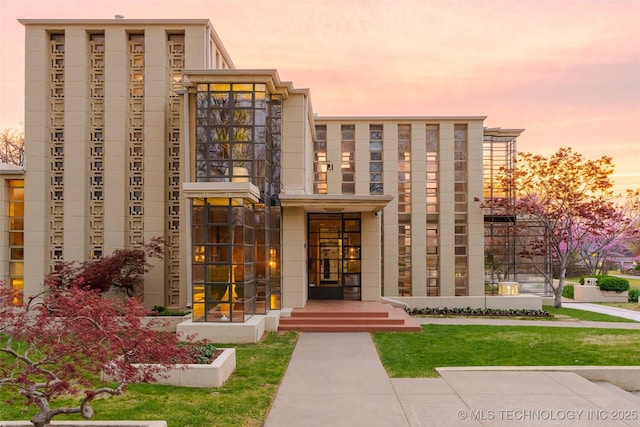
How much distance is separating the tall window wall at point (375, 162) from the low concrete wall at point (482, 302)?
5.33 metres

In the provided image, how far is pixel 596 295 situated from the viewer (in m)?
21.9

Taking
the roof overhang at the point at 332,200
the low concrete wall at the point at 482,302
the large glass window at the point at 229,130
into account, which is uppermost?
the large glass window at the point at 229,130

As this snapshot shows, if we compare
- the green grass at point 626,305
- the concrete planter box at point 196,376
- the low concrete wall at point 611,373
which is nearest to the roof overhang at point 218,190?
the concrete planter box at point 196,376

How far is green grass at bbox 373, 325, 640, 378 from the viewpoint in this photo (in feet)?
30.0

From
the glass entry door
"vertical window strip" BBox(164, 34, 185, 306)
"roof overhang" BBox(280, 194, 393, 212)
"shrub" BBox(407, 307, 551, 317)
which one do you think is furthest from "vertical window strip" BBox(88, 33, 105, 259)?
"shrub" BBox(407, 307, 551, 317)

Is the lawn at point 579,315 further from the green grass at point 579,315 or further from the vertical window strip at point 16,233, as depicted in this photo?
the vertical window strip at point 16,233

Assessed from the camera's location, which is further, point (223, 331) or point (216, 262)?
point (216, 262)

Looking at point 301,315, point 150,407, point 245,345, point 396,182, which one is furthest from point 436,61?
point 150,407

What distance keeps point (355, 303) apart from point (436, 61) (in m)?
11.3

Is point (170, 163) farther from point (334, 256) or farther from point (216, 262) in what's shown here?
point (334, 256)

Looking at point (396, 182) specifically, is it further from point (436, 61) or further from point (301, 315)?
point (301, 315)

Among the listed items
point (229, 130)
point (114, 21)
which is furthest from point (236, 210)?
point (114, 21)

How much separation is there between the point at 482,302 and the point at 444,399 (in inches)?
439

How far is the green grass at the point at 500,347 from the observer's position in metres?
9.16
